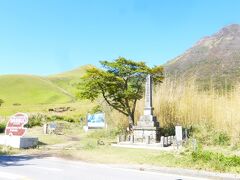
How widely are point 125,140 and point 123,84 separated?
4.49 metres

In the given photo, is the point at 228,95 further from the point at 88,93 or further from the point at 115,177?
the point at 115,177

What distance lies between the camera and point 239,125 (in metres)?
15.1

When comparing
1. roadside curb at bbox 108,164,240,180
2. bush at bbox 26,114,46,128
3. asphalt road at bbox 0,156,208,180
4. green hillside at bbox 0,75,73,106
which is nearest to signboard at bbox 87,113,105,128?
bush at bbox 26,114,46,128

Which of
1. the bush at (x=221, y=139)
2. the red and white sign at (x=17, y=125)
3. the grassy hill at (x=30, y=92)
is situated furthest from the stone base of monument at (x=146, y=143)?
the grassy hill at (x=30, y=92)

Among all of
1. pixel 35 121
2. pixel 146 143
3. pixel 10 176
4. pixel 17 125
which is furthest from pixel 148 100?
pixel 35 121

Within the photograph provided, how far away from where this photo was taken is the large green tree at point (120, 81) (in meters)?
21.4

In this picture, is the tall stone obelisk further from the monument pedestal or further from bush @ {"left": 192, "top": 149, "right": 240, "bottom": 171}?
bush @ {"left": 192, "top": 149, "right": 240, "bottom": 171}

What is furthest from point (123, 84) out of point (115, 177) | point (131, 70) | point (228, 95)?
point (115, 177)

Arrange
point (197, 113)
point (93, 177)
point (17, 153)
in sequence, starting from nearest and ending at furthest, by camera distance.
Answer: point (93, 177) < point (17, 153) < point (197, 113)

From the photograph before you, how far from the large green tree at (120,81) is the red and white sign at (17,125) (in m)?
5.50

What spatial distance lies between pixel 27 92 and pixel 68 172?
112680mm

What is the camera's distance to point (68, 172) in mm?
9539

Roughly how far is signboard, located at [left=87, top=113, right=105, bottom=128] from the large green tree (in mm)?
5518

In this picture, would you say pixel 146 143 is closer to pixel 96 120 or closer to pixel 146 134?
pixel 146 134
